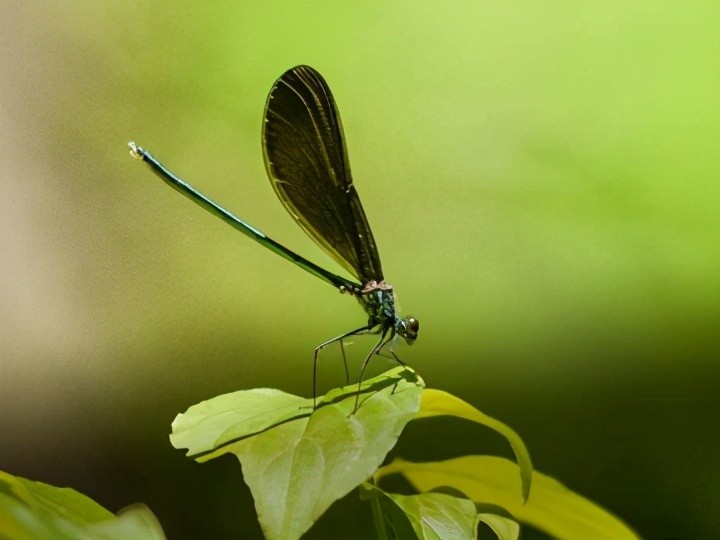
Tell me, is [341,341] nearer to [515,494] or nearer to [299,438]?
[299,438]

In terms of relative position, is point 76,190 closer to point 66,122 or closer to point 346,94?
point 66,122

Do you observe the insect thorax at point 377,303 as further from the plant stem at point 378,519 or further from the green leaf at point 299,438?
the plant stem at point 378,519

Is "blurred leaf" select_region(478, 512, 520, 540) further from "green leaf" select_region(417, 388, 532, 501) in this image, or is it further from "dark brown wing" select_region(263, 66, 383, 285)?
"dark brown wing" select_region(263, 66, 383, 285)

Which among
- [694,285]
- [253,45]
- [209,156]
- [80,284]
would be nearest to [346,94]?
[253,45]

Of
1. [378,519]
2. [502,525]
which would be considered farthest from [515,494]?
[378,519]

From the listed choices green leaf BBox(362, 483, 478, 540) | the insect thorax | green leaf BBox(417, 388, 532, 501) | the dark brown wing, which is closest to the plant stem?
green leaf BBox(362, 483, 478, 540)

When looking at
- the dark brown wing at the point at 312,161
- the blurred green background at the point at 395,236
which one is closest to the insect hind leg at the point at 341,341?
the blurred green background at the point at 395,236
